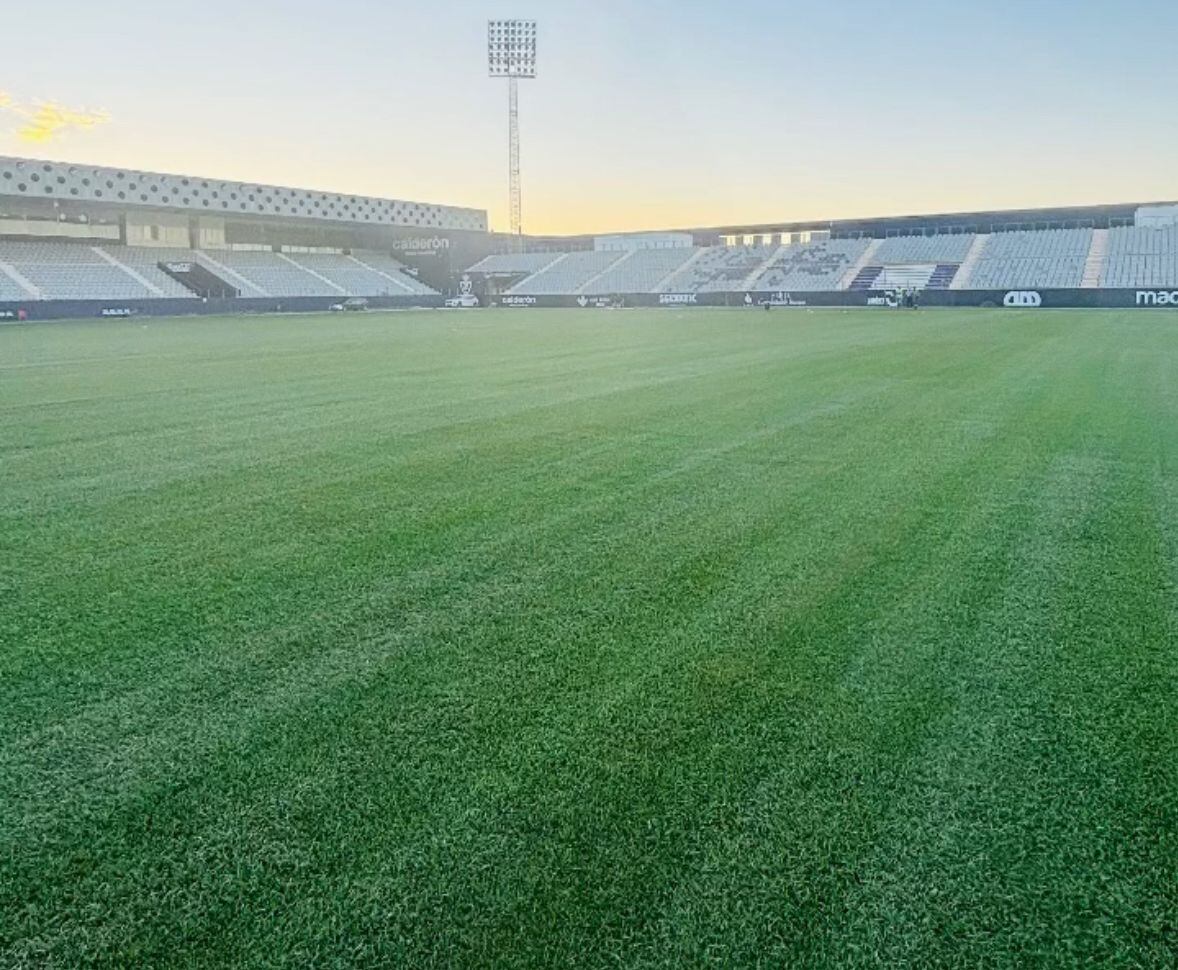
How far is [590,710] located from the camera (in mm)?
2748

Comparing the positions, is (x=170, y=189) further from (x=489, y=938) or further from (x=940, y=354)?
(x=489, y=938)

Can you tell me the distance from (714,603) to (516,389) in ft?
26.7

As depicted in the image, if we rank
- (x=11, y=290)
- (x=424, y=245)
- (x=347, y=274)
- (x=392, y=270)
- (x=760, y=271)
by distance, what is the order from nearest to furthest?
(x=11, y=290), (x=760, y=271), (x=347, y=274), (x=392, y=270), (x=424, y=245)

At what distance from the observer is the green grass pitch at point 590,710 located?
185 cm

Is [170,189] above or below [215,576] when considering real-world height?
above

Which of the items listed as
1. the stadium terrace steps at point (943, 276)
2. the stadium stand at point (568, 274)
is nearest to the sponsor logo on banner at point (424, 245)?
the stadium stand at point (568, 274)

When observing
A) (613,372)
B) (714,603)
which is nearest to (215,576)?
(714,603)

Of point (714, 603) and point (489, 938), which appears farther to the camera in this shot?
point (714, 603)

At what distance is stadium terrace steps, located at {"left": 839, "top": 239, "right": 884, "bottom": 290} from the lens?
47.1 metres

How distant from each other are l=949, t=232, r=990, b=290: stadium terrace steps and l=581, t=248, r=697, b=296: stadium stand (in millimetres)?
17482

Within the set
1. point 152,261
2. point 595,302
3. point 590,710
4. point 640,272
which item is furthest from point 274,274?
point 590,710

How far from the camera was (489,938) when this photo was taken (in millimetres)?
1782

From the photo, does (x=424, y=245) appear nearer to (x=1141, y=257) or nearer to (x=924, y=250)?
(x=924, y=250)

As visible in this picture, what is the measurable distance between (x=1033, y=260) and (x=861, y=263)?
29.3ft
